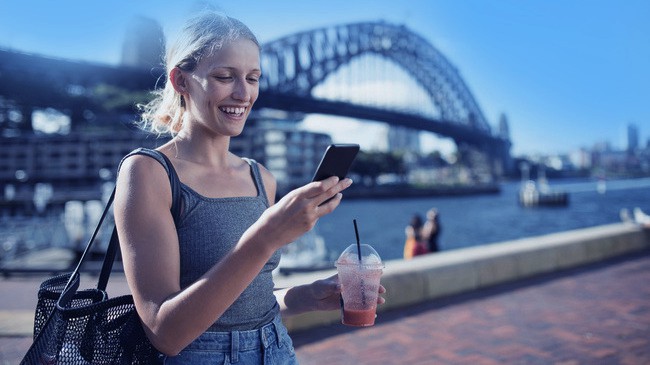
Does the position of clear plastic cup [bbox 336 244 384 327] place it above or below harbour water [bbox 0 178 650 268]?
above

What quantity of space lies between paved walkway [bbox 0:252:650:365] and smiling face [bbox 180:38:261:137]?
2384 millimetres

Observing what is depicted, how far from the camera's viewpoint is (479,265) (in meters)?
5.23

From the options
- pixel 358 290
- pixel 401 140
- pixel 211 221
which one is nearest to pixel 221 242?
pixel 211 221

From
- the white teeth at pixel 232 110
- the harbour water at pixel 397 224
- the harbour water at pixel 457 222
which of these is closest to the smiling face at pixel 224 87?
the white teeth at pixel 232 110

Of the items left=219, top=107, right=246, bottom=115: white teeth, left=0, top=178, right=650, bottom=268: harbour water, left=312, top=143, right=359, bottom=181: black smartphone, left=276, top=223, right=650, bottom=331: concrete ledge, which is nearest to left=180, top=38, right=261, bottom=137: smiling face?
left=219, top=107, right=246, bottom=115: white teeth

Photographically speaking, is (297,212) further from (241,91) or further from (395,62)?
(395,62)

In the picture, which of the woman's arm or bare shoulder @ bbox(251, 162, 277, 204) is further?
bare shoulder @ bbox(251, 162, 277, 204)

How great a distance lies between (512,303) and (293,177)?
58.3m

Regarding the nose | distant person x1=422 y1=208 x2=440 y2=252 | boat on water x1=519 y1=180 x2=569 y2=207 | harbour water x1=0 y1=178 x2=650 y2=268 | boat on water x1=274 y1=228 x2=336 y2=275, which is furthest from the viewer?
boat on water x1=519 y1=180 x2=569 y2=207

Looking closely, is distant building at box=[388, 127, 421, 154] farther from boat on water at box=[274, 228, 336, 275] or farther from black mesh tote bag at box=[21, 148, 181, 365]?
black mesh tote bag at box=[21, 148, 181, 365]

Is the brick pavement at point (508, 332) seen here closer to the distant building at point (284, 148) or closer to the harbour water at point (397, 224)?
the harbour water at point (397, 224)

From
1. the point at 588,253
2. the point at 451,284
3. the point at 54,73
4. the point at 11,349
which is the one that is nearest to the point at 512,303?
the point at 451,284

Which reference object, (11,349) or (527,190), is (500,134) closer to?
(527,190)

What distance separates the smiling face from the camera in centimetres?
108
